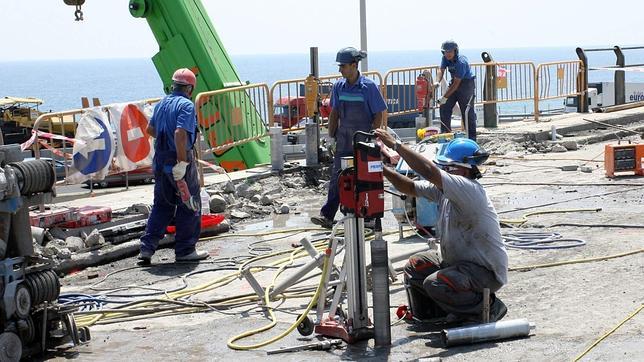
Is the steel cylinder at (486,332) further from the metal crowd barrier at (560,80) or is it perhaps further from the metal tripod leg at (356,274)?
the metal crowd barrier at (560,80)

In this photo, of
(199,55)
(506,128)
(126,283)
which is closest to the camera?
(126,283)

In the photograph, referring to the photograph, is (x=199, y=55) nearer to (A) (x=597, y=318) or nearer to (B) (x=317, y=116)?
(B) (x=317, y=116)

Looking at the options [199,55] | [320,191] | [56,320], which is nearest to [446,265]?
[56,320]

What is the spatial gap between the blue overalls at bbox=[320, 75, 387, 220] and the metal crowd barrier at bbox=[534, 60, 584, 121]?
41.1 ft

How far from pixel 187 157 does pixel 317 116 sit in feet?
20.8

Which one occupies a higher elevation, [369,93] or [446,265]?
[369,93]

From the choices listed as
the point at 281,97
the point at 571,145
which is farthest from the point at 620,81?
the point at 281,97

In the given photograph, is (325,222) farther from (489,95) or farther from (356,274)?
(489,95)

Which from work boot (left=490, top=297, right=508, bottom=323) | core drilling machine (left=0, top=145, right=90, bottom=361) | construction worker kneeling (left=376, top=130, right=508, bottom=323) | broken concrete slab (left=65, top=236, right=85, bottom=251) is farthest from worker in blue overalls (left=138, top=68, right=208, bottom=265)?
work boot (left=490, top=297, right=508, bottom=323)

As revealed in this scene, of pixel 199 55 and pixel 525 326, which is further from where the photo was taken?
pixel 199 55

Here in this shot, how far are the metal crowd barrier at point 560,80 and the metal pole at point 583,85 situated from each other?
0.15ft

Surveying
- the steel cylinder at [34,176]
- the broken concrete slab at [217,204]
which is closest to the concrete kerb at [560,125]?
the broken concrete slab at [217,204]

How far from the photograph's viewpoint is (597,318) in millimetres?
7820

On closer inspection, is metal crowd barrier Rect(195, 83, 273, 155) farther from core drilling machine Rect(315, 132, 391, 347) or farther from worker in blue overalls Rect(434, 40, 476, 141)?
core drilling machine Rect(315, 132, 391, 347)
